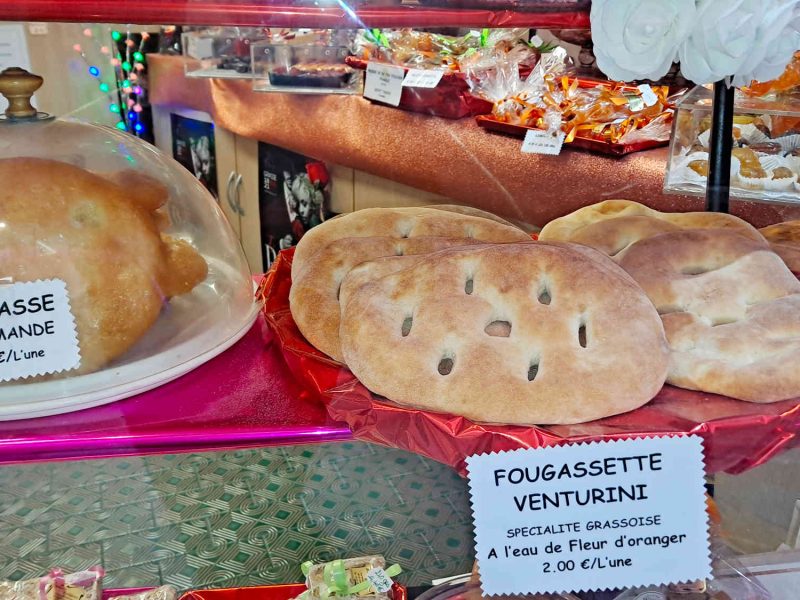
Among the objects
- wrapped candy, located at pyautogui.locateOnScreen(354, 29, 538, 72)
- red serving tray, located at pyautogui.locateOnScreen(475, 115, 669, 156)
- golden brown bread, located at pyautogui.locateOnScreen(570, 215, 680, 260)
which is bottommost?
red serving tray, located at pyautogui.locateOnScreen(475, 115, 669, 156)

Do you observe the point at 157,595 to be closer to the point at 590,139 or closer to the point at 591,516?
the point at 591,516

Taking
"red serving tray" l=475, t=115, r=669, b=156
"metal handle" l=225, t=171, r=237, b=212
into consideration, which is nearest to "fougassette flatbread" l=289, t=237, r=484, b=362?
"red serving tray" l=475, t=115, r=669, b=156

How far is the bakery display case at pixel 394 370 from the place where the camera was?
1.78 feet

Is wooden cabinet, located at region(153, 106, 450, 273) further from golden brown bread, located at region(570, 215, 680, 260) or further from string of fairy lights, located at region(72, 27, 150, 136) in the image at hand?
golden brown bread, located at region(570, 215, 680, 260)

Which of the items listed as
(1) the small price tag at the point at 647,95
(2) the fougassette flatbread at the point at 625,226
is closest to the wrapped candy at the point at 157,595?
(2) the fougassette flatbread at the point at 625,226

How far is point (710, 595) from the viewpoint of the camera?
2.45ft

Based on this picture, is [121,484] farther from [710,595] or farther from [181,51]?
[181,51]

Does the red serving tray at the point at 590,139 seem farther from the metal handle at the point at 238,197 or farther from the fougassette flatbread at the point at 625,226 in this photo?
the fougassette flatbread at the point at 625,226

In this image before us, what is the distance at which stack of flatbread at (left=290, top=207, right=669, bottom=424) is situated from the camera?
0.53 meters

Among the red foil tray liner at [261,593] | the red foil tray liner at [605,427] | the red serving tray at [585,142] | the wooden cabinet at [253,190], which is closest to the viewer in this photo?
the red foil tray liner at [605,427]

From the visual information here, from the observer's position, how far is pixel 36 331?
59 cm

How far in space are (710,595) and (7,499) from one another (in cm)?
82

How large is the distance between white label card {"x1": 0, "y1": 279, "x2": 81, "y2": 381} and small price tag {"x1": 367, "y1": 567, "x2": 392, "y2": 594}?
18.1 inches

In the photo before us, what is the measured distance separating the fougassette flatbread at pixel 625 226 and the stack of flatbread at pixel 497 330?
95 millimetres
